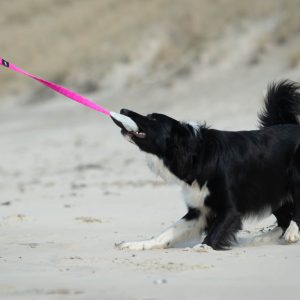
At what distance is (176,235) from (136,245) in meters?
0.35

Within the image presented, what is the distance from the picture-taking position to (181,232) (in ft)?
20.0

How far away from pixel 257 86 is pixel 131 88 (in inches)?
198

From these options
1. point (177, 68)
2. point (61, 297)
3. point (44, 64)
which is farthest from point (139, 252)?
point (44, 64)

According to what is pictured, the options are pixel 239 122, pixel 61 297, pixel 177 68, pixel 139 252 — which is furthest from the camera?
pixel 177 68

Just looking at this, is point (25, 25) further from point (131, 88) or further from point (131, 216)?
point (131, 216)

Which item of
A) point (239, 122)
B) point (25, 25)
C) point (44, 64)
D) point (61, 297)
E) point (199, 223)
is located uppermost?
point (25, 25)

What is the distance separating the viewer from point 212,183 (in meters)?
5.89

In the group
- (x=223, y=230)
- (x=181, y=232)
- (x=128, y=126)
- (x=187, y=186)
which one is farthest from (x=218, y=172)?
(x=128, y=126)

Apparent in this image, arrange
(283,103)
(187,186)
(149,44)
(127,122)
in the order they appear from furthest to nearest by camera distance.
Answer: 1. (149,44)
2. (283,103)
3. (187,186)
4. (127,122)

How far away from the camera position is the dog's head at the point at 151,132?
590cm

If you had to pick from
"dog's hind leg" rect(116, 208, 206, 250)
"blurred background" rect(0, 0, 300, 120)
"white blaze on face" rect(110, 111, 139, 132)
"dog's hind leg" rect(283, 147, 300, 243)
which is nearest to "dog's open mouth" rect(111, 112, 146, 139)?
"white blaze on face" rect(110, 111, 139, 132)

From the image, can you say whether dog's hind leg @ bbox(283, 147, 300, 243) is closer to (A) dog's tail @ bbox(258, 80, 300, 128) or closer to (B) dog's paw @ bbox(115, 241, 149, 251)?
(A) dog's tail @ bbox(258, 80, 300, 128)

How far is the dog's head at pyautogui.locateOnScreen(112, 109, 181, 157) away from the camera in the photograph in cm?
590

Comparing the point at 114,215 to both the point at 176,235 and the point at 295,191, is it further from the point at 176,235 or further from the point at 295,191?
the point at 295,191
